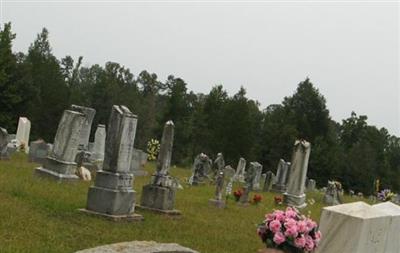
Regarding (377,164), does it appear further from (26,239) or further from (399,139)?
(26,239)

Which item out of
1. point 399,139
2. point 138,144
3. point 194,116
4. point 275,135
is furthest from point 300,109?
point 399,139

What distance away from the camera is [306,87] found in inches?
2628

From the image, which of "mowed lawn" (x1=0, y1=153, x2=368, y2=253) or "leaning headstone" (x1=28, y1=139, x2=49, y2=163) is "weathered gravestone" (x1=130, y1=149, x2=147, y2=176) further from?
"mowed lawn" (x1=0, y1=153, x2=368, y2=253)

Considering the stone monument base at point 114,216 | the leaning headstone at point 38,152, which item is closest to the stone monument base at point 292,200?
the leaning headstone at point 38,152

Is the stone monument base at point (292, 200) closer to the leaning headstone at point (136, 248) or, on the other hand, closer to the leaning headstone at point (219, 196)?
the leaning headstone at point (219, 196)

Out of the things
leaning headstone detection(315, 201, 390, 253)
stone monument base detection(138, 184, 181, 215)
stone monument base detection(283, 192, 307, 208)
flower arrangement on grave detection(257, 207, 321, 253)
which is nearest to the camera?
flower arrangement on grave detection(257, 207, 321, 253)

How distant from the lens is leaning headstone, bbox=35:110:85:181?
14.3 m

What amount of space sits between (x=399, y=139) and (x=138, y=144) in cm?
5924

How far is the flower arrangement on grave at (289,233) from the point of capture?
5.70 m

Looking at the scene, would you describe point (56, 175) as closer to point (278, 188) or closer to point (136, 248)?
point (136, 248)

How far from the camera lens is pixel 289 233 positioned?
568cm

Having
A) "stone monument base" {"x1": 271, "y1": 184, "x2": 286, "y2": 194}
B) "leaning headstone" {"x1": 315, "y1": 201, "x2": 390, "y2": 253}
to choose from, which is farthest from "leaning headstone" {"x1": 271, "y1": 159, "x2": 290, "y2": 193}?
"leaning headstone" {"x1": 315, "y1": 201, "x2": 390, "y2": 253}

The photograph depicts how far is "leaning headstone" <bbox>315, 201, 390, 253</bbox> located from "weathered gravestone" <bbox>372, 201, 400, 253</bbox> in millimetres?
573

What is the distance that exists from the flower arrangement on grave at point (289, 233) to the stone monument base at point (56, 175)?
9.08 m
